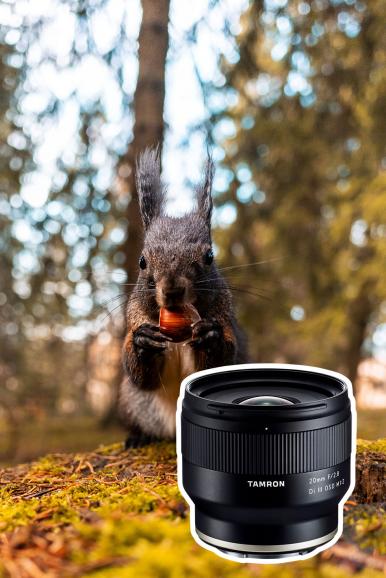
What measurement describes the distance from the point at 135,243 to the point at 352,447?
957 millimetres

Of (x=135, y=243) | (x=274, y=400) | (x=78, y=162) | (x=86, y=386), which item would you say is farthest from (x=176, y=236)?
(x=86, y=386)

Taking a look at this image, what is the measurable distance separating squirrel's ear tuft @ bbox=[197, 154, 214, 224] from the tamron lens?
610mm

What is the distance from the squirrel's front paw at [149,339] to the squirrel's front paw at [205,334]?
65 mm

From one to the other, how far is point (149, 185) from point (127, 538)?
0.91 metres

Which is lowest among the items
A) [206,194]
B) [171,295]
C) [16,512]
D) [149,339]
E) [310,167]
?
[16,512]

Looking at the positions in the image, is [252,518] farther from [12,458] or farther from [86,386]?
[86,386]

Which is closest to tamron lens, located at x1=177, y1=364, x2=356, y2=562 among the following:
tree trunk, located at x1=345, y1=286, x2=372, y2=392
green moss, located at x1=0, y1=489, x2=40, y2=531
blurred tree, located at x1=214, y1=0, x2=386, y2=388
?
green moss, located at x1=0, y1=489, x2=40, y2=531

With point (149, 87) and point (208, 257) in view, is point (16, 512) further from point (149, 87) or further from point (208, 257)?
point (149, 87)

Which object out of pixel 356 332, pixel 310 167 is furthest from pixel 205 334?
pixel 356 332

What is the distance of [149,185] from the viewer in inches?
62.3

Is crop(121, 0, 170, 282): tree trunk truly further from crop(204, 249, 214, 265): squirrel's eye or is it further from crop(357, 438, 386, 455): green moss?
crop(357, 438, 386, 455): green moss

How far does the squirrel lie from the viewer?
4.70ft

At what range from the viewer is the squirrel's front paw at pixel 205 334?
1.42 metres

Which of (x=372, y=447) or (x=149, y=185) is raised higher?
(x=149, y=185)
